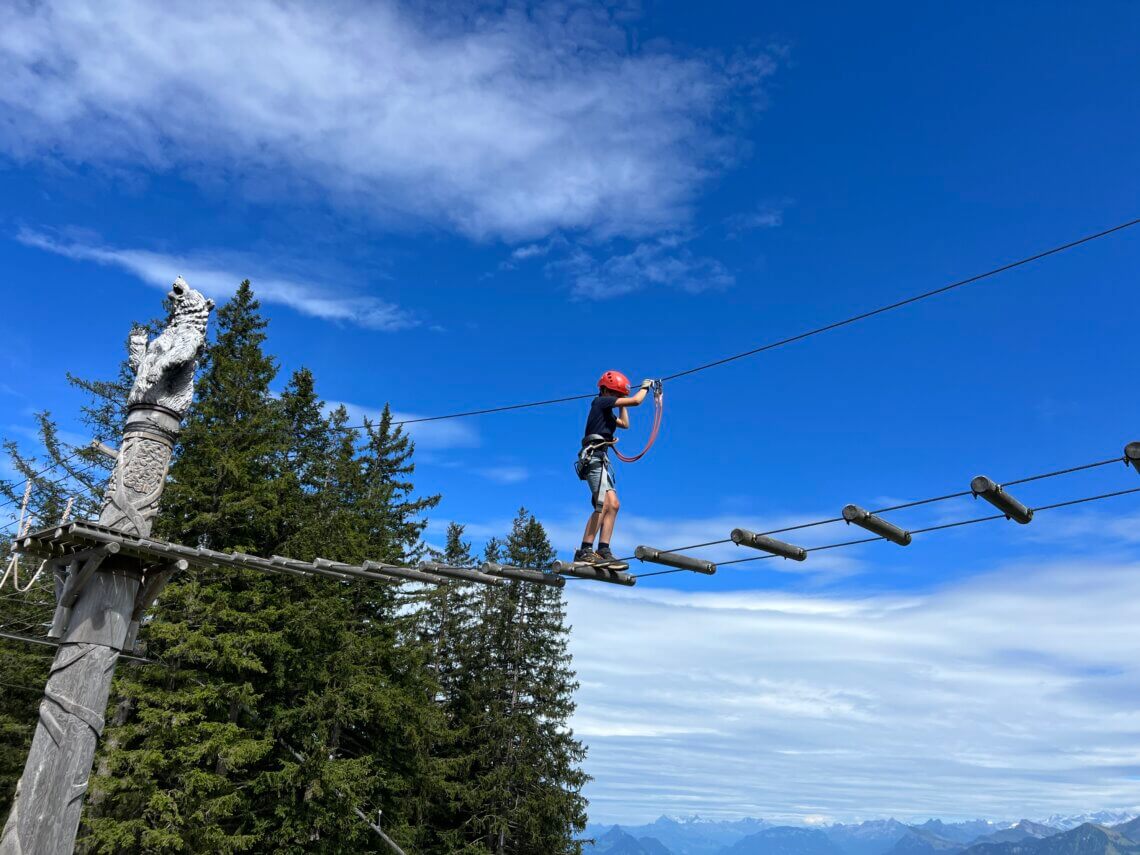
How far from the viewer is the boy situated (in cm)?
860

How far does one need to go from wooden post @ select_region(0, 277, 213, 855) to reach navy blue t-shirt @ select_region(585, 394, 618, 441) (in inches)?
187

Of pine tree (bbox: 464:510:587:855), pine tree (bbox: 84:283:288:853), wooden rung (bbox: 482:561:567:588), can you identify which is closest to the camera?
wooden rung (bbox: 482:561:567:588)

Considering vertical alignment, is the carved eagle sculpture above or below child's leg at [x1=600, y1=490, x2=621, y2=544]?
above

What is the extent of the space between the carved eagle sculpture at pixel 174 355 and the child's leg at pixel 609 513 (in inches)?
198

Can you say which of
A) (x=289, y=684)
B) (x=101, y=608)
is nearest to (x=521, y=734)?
(x=289, y=684)

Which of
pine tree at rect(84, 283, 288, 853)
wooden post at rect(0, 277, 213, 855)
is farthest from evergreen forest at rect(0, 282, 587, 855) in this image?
wooden post at rect(0, 277, 213, 855)

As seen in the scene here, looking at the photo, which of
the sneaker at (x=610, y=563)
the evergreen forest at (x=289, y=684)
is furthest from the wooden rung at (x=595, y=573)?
the evergreen forest at (x=289, y=684)

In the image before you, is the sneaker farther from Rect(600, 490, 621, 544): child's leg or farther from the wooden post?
the wooden post

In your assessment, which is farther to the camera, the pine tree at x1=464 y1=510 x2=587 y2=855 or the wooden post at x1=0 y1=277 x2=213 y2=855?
the pine tree at x1=464 y1=510 x2=587 y2=855

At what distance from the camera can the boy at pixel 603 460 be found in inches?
339

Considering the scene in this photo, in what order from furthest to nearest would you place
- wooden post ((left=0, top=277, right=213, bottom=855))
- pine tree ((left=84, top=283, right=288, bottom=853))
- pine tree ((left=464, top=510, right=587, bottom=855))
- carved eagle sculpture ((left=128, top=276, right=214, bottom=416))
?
pine tree ((left=464, top=510, right=587, bottom=855)) → pine tree ((left=84, top=283, right=288, bottom=853)) → carved eagle sculpture ((left=128, top=276, right=214, bottom=416)) → wooden post ((left=0, top=277, right=213, bottom=855))

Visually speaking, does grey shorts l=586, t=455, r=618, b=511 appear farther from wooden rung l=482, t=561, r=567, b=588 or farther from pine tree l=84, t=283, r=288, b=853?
pine tree l=84, t=283, r=288, b=853

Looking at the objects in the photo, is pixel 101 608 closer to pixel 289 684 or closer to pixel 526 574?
pixel 526 574

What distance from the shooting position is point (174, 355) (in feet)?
31.7
